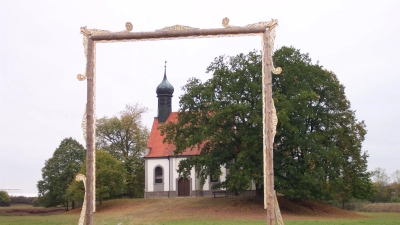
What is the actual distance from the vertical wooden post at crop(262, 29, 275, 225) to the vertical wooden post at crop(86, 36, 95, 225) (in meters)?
4.19

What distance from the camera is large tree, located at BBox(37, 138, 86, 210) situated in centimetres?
3906

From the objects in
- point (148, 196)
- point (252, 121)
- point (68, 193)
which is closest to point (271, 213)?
point (252, 121)

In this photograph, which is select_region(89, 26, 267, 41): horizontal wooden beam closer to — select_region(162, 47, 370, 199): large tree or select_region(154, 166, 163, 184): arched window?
select_region(162, 47, 370, 199): large tree

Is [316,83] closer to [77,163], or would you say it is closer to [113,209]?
[113,209]

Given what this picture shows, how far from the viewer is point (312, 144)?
93.2ft

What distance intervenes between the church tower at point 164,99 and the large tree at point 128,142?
5901 mm

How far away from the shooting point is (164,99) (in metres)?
40.0

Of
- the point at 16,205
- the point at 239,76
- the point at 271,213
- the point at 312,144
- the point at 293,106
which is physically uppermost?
the point at 239,76

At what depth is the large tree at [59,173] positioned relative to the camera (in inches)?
1538

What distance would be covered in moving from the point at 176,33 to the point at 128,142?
34.4 meters

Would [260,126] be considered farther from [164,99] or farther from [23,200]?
[23,200]

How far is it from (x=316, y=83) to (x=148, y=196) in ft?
55.5

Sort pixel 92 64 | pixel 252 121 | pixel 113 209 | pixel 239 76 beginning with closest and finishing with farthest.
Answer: pixel 92 64 < pixel 252 121 < pixel 239 76 < pixel 113 209

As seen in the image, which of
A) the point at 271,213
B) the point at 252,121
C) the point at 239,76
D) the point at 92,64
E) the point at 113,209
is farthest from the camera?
the point at 113,209
